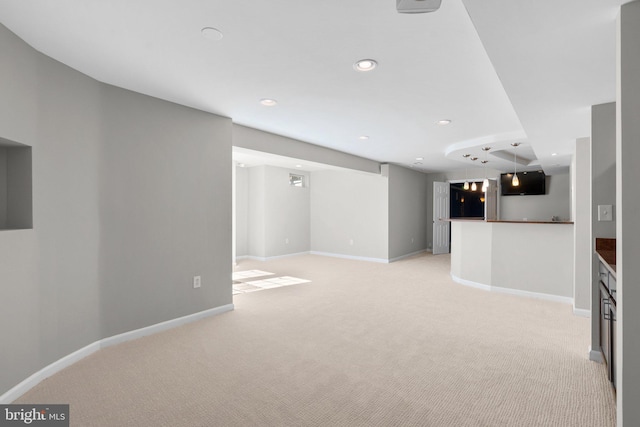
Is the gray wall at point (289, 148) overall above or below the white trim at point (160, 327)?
above

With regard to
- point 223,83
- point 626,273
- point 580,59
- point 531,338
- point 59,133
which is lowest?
point 531,338

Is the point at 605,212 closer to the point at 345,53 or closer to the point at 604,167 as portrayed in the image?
the point at 604,167

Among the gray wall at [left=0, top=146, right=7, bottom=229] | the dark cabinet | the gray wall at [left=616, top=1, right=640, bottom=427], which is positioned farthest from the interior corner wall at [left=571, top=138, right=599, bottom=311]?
the gray wall at [left=0, top=146, right=7, bottom=229]

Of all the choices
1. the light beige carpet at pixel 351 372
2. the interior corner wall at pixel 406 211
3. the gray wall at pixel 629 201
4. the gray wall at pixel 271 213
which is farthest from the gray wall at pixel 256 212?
the gray wall at pixel 629 201

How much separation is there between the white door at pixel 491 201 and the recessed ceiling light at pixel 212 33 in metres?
8.31

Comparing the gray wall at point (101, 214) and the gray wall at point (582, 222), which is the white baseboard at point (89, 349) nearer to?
the gray wall at point (101, 214)

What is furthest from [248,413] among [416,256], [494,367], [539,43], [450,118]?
[416,256]

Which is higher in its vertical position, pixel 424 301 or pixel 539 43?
pixel 539 43

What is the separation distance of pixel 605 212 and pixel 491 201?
651 centimetres

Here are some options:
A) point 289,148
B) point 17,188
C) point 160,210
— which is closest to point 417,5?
point 17,188

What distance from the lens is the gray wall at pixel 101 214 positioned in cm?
234

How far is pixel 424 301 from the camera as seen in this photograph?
470cm

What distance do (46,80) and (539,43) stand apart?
3.41 meters

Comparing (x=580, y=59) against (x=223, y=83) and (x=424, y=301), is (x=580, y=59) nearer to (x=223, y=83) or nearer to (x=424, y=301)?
(x=223, y=83)
